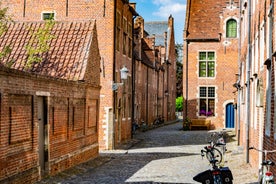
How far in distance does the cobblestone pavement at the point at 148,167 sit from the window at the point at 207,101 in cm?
1580

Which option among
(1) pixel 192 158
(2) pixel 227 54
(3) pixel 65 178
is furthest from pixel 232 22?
(3) pixel 65 178

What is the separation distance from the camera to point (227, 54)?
40.2 metres

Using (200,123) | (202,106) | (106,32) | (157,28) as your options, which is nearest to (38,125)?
(106,32)

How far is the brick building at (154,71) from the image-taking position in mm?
42000

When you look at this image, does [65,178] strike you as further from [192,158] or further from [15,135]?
[192,158]

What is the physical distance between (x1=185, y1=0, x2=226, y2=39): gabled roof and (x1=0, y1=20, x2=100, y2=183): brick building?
22755 mm

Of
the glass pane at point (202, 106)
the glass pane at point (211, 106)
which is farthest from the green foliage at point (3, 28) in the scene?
the glass pane at point (211, 106)

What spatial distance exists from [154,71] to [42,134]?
39114 mm

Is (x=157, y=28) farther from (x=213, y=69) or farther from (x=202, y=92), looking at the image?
(x=202, y=92)

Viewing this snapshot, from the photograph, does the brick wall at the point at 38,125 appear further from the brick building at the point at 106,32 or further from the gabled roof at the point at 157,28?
the gabled roof at the point at 157,28

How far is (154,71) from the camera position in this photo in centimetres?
5178

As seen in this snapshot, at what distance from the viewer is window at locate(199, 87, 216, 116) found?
133ft

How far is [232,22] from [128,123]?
52.7 ft

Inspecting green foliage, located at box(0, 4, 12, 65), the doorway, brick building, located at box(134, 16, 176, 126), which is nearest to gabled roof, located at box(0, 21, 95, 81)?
green foliage, located at box(0, 4, 12, 65)
